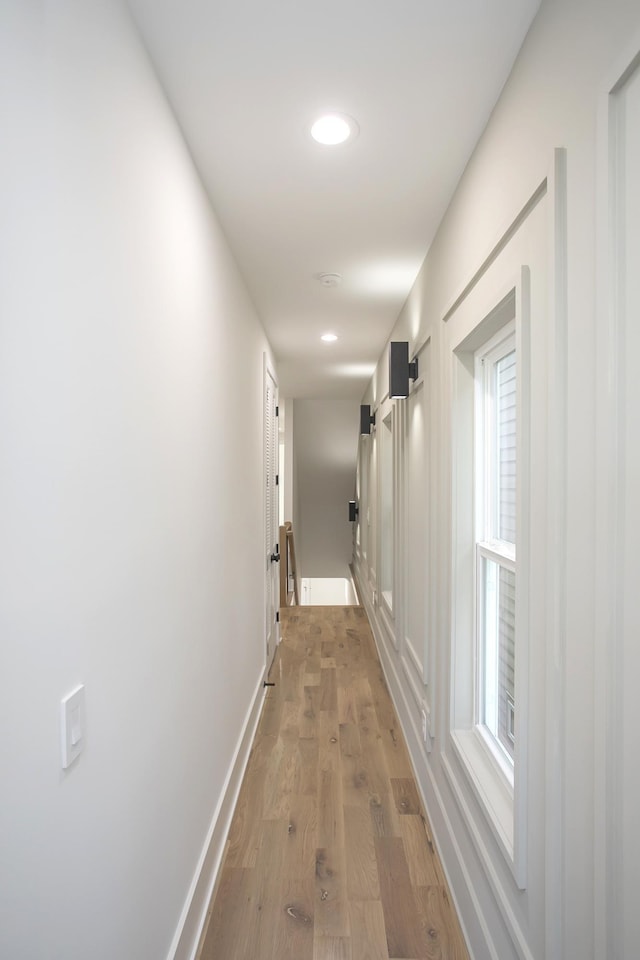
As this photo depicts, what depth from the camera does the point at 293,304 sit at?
130 inches

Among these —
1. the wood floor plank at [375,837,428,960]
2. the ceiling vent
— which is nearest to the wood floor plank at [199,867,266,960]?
the wood floor plank at [375,837,428,960]

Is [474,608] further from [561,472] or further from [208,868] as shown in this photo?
[208,868]

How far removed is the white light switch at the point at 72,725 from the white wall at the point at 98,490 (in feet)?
0.07

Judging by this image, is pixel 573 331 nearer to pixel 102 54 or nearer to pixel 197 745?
pixel 102 54

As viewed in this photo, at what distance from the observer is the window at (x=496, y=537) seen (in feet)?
5.48

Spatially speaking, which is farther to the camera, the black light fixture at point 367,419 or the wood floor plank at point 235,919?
the black light fixture at point 367,419

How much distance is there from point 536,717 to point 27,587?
1.01m

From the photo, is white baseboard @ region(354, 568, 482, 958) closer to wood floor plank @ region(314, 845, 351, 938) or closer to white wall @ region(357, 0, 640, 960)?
white wall @ region(357, 0, 640, 960)

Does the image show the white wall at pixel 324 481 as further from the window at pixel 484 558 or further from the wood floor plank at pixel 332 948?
the wood floor plank at pixel 332 948

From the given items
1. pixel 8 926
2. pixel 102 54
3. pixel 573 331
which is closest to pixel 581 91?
pixel 573 331

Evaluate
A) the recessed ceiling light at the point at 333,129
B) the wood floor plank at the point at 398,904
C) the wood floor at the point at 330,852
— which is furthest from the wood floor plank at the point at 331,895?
the recessed ceiling light at the point at 333,129

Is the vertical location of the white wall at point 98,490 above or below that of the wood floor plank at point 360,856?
above

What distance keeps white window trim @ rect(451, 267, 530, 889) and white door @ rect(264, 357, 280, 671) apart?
6.66 feet

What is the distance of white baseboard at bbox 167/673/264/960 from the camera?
154 cm
